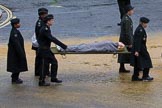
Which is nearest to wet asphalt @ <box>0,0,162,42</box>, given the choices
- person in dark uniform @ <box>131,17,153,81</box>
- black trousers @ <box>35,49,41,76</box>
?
black trousers @ <box>35,49,41,76</box>

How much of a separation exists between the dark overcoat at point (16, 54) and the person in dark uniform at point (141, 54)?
2.51m

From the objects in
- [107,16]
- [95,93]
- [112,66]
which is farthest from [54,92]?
[107,16]

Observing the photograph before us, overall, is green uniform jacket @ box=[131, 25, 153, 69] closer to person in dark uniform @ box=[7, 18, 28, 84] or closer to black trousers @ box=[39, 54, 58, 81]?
black trousers @ box=[39, 54, 58, 81]

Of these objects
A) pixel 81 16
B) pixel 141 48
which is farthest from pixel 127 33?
pixel 81 16

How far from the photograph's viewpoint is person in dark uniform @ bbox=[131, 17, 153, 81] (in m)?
12.1

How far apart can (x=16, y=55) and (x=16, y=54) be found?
0.08ft

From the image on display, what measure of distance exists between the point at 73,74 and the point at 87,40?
14.1 feet

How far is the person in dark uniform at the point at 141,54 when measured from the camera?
12.1 metres

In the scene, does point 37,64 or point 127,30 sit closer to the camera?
point 127,30

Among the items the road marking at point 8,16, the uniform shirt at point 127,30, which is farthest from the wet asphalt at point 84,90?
the road marking at point 8,16

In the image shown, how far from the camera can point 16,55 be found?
12352 millimetres

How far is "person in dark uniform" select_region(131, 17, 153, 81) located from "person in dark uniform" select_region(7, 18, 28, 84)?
8.22 feet

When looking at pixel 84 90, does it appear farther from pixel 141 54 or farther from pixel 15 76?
pixel 15 76

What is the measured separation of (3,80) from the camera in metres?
12.7
